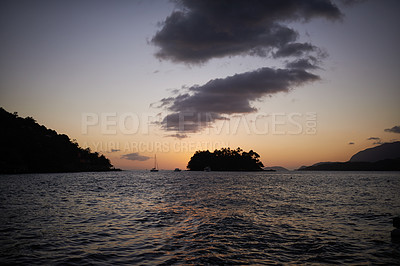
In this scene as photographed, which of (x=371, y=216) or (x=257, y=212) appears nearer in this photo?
(x=371, y=216)

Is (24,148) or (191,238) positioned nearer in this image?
(191,238)

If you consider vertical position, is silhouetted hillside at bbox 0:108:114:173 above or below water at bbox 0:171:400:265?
above

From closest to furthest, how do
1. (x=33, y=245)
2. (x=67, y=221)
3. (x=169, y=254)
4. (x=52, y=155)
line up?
(x=169, y=254) → (x=33, y=245) → (x=67, y=221) → (x=52, y=155)

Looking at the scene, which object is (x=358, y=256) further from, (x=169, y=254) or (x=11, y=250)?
(x=11, y=250)

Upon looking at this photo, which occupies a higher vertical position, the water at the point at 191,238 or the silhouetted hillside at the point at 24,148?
the silhouetted hillside at the point at 24,148

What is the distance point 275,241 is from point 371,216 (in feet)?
52.3

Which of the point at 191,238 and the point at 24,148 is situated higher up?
the point at 24,148

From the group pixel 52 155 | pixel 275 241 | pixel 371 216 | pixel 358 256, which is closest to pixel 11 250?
pixel 275 241

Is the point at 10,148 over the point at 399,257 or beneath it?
over

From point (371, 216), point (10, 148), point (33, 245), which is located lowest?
point (371, 216)

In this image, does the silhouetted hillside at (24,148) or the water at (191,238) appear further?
the silhouetted hillside at (24,148)

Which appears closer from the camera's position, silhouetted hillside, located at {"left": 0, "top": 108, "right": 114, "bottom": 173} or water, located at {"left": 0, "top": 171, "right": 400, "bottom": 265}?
water, located at {"left": 0, "top": 171, "right": 400, "bottom": 265}

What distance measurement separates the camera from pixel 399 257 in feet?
44.3

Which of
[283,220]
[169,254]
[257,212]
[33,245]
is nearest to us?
[169,254]
